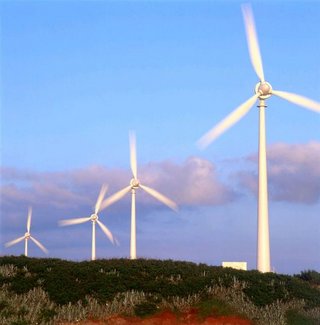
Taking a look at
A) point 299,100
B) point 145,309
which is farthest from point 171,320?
point 299,100

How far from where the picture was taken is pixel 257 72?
5400 cm

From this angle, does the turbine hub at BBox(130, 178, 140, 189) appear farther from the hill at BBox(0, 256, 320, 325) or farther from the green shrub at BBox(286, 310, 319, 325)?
the green shrub at BBox(286, 310, 319, 325)

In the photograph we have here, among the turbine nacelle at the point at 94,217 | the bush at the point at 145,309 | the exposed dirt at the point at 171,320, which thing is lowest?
the exposed dirt at the point at 171,320

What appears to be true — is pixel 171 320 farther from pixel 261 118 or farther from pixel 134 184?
pixel 134 184

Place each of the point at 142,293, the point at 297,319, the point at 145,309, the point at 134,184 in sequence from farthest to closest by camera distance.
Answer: the point at 134,184 < the point at 142,293 < the point at 297,319 < the point at 145,309

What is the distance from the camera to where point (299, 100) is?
49406 mm

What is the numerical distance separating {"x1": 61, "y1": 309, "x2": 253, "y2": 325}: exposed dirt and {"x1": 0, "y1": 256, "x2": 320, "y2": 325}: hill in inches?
10.5

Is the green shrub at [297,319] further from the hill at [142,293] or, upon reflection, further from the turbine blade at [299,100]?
the turbine blade at [299,100]

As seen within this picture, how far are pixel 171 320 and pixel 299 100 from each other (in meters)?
21.3

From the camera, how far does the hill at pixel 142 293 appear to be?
34906 mm

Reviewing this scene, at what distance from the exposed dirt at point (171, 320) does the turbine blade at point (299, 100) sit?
18481 millimetres

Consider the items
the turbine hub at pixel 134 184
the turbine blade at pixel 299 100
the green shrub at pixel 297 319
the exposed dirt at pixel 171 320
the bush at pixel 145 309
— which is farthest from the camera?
the turbine hub at pixel 134 184

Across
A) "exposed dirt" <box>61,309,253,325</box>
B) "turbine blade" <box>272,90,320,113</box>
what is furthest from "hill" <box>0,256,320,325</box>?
"turbine blade" <box>272,90,320,113</box>

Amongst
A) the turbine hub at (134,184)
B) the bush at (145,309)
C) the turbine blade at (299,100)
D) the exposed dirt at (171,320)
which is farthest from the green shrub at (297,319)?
the turbine hub at (134,184)
